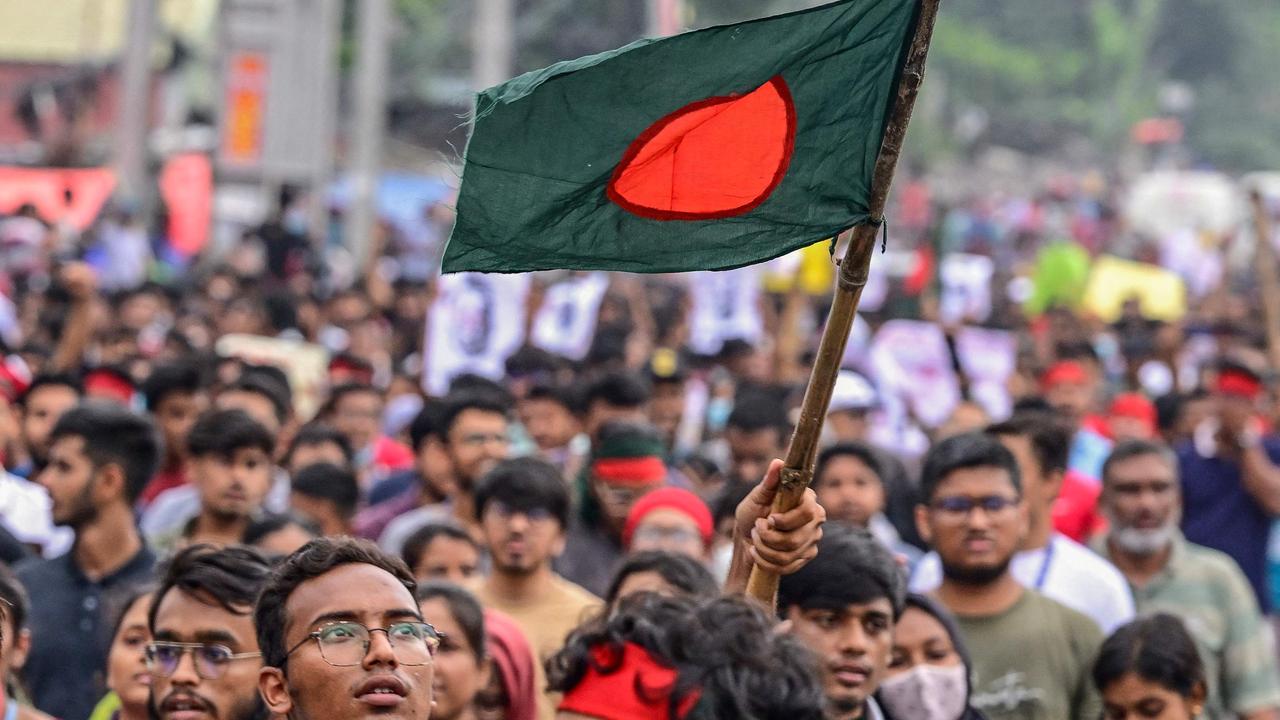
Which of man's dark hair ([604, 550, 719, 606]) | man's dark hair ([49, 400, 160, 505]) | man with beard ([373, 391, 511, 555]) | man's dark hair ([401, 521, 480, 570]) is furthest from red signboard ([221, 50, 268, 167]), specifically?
man's dark hair ([604, 550, 719, 606])

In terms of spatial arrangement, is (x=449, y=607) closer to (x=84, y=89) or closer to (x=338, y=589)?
(x=338, y=589)

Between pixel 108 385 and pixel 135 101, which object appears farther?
pixel 135 101

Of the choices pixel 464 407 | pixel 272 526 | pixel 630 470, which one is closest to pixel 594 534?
pixel 630 470

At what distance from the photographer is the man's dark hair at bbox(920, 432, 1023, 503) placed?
6.34 metres

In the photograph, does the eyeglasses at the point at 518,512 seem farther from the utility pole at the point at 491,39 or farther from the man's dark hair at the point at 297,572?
the utility pole at the point at 491,39

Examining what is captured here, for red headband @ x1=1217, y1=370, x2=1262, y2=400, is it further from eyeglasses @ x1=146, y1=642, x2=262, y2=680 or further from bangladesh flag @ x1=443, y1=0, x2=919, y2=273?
bangladesh flag @ x1=443, y1=0, x2=919, y2=273

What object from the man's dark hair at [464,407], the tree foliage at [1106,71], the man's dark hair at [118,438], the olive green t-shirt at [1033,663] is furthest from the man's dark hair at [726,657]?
the tree foliage at [1106,71]

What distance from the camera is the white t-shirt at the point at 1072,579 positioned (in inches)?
261

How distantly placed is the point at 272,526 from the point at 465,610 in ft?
4.00

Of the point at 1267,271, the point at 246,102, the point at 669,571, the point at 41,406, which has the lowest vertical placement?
the point at 669,571

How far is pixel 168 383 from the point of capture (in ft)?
30.0

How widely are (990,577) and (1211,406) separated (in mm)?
5040

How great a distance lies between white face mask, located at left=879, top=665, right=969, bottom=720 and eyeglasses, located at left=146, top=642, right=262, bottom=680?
155 cm

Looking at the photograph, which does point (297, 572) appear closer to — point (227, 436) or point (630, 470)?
point (227, 436)
